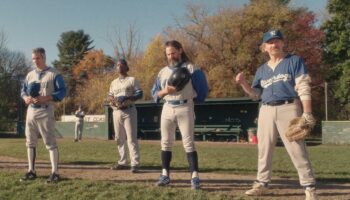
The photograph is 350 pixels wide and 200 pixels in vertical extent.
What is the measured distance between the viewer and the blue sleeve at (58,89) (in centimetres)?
730

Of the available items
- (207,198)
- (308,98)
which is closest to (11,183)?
(207,198)

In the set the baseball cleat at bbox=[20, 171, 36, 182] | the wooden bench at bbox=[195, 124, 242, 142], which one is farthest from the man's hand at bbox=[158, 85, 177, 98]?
the wooden bench at bbox=[195, 124, 242, 142]

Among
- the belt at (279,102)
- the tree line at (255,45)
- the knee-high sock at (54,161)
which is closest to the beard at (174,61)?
the belt at (279,102)

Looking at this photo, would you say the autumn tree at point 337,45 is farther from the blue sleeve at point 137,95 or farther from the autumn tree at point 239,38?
the blue sleeve at point 137,95

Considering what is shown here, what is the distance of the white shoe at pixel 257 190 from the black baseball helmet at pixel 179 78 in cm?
173

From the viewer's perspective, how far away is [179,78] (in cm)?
633

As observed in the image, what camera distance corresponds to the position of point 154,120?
2972cm

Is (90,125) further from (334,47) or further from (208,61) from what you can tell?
(334,47)

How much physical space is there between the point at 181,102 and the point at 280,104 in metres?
1.50

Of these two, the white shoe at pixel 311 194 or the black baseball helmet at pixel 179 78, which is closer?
the white shoe at pixel 311 194

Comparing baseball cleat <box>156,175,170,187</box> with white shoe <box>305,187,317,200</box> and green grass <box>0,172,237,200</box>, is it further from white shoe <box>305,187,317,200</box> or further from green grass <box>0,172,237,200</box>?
white shoe <box>305,187,317,200</box>

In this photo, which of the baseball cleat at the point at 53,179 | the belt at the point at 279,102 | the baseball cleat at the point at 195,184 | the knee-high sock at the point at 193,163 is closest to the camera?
the belt at the point at 279,102

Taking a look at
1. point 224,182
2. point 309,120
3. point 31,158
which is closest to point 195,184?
point 224,182

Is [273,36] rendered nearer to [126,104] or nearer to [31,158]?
[126,104]
